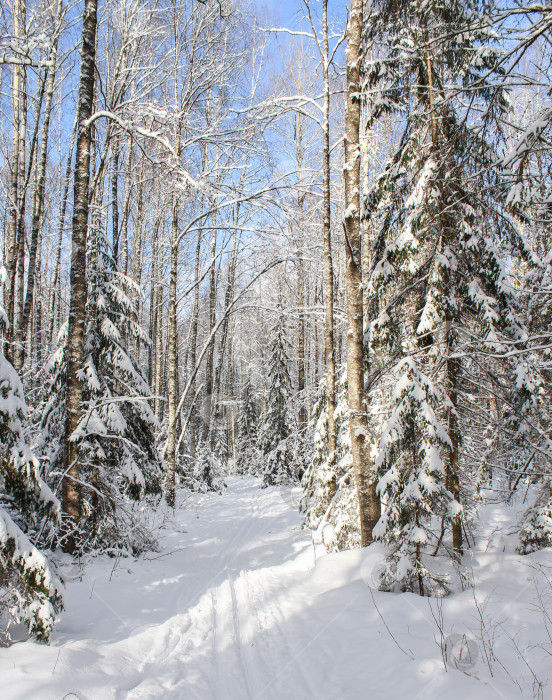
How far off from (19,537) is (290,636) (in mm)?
3064

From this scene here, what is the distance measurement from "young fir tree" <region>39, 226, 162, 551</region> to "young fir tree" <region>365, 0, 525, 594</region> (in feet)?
14.4

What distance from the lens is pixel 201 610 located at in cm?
518

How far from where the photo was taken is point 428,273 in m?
5.96

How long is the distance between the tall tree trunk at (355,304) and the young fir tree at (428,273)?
33cm

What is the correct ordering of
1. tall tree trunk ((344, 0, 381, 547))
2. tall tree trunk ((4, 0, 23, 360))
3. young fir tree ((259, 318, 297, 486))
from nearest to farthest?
tall tree trunk ((344, 0, 381, 547)) → tall tree trunk ((4, 0, 23, 360)) → young fir tree ((259, 318, 297, 486))

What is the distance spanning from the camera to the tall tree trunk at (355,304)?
6.22m

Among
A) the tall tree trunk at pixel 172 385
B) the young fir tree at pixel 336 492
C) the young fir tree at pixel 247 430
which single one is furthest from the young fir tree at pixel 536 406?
the young fir tree at pixel 247 430

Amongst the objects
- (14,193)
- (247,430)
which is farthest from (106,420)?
(247,430)

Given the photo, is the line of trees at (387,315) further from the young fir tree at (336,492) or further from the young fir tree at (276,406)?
the young fir tree at (276,406)

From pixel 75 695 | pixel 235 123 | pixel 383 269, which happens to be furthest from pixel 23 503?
pixel 235 123

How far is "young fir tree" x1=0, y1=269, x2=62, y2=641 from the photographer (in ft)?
10.9

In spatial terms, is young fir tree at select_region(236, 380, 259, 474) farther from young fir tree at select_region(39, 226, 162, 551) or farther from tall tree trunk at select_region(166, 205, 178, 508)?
young fir tree at select_region(39, 226, 162, 551)

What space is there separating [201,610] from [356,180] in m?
6.61

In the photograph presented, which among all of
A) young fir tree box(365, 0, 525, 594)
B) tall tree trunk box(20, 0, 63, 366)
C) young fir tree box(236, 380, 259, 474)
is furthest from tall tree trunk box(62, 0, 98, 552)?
young fir tree box(236, 380, 259, 474)
